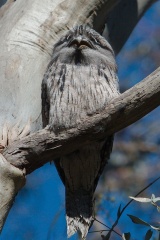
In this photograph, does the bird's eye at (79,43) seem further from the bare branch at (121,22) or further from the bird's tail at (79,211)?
the bird's tail at (79,211)

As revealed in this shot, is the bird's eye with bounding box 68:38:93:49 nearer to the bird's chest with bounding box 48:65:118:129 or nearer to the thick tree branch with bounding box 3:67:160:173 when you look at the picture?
the bird's chest with bounding box 48:65:118:129

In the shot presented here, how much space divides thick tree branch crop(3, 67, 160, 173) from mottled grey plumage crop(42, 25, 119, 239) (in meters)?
0.37

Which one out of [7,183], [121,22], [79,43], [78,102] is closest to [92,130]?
[7,183]

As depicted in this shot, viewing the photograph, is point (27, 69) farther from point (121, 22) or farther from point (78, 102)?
point (121, 22)

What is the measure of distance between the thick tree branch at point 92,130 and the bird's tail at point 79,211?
58cm

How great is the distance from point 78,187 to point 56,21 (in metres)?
1.01

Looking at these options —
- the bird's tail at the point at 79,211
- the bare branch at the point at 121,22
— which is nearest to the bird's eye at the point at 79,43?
the bare branch at the point at 121,22

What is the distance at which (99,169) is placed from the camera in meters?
3.71

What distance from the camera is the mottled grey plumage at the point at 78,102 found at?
3508 millimetres

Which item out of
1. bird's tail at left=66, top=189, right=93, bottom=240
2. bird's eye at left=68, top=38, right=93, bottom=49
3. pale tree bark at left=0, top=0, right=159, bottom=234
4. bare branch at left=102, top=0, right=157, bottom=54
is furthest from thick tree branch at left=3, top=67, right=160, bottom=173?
bare branch at left=102, top=0, right=157, bottom=54

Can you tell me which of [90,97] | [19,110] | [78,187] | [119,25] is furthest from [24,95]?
[119,25]

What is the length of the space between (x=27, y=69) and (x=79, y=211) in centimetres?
84

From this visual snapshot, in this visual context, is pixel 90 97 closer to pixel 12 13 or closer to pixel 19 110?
pixel 19 110

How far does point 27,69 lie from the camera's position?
11.7ft
